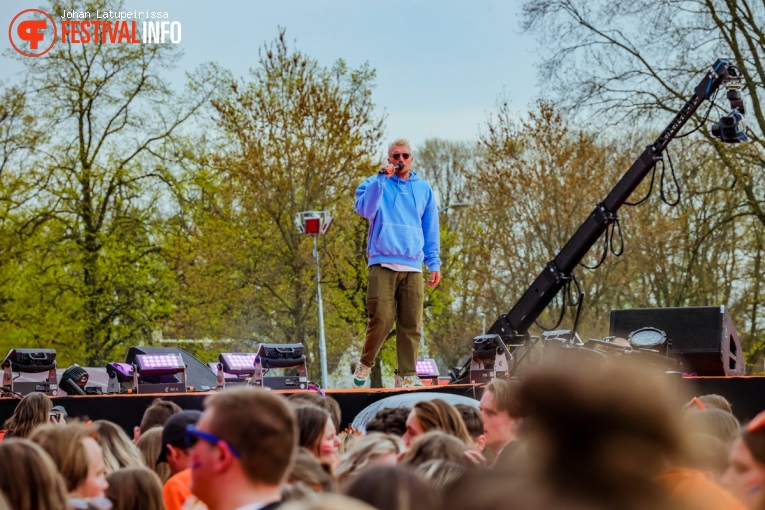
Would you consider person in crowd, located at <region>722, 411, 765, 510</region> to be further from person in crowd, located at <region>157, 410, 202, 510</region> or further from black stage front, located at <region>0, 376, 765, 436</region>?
black stage front, located at <region>0, 376, 765, 436</region>

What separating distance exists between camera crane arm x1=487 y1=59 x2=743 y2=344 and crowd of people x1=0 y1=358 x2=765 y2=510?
5.17 m

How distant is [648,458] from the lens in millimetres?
1784

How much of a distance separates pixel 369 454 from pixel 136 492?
899mm

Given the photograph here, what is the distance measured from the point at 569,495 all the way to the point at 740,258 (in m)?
30.1

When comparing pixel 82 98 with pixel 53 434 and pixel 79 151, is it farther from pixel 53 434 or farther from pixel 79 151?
pixel 53 434

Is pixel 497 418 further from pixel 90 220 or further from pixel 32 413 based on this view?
pixel 90 220

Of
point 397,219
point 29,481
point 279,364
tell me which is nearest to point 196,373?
point 279,364

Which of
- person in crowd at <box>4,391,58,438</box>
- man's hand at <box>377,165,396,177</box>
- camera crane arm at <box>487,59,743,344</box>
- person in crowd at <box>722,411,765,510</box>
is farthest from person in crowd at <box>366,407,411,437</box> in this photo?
camera crane arm at <box>487,59,743,344</box>

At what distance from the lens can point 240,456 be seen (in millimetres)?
3184

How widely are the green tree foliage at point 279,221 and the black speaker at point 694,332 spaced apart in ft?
70.2

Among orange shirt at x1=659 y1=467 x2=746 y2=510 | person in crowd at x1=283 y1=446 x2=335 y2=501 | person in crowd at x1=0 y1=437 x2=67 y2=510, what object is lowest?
person in crowd at x1=283 y1=446 x2=335 y2=501

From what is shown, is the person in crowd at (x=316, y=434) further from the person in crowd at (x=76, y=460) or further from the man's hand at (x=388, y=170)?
the man's hand at (x=388, y=170)

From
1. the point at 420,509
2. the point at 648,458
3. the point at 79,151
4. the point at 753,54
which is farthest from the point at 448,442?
the point at 79,151

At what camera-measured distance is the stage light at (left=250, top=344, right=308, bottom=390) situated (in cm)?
1201
